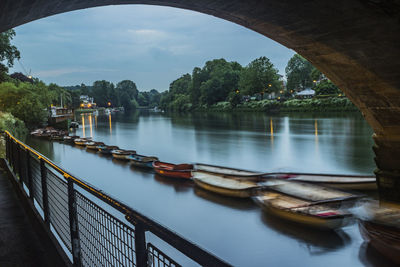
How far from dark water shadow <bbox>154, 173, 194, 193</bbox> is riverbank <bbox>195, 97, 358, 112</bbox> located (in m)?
48.1

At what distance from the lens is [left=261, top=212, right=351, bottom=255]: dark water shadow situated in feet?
32.3

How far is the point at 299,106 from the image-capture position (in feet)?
228

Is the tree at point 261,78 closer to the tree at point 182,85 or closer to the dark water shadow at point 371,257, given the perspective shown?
the tree at point 182,85

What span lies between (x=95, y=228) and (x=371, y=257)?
900cm

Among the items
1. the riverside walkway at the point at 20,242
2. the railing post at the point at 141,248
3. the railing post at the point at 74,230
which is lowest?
the riverside walkway at the point at 20,242

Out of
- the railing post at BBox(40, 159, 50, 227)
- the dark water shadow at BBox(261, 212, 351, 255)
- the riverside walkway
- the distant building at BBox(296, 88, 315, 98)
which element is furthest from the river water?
the distant building at BBox(296, 88, 315, 98)

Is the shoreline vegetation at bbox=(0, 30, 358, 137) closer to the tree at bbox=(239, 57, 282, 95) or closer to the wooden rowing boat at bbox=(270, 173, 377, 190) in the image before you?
the tree at bbox=(239, 57, 282, 95)

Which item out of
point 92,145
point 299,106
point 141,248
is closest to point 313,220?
point 141,248

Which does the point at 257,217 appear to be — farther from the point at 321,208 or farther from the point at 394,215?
the point at 394,215

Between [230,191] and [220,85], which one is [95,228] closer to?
[230,191]

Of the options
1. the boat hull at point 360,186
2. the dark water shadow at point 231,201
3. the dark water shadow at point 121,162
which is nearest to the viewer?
the dark water shadow at point 231,201

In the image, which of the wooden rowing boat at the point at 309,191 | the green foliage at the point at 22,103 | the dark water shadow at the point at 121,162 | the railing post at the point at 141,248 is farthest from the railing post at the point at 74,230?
the green foliage at the point at 22,103

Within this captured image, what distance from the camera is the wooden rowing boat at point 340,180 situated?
1404 cm

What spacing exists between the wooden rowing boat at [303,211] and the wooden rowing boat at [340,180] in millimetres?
3017
